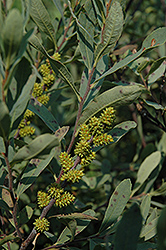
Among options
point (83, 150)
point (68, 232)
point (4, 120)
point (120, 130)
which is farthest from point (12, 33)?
point (68, 232)

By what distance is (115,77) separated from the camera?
1.40 meters

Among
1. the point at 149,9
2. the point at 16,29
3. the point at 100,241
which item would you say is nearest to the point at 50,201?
the point at 100,241

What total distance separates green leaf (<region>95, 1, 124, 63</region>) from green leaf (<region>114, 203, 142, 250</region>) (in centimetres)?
51

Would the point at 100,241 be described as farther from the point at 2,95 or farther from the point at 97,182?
the point at 2,95

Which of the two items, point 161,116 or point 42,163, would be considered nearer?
point 42,163

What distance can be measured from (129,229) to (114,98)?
1.23 feet

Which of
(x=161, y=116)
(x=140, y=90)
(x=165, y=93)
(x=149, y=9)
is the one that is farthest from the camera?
(x=149, y=9)

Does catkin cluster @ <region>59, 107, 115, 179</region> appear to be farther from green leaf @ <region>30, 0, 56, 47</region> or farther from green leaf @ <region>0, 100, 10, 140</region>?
green leaf @ <region>30, 0, 56, 47</region>

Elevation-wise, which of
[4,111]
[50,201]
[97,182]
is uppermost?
[4,111]

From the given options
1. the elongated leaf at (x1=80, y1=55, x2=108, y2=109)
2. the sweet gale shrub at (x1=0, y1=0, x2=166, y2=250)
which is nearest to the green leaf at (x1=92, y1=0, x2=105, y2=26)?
the sweet gale shrub at (x1=0, y1=0, x2=166, y2=250)

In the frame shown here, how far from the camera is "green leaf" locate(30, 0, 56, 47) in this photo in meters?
0.98

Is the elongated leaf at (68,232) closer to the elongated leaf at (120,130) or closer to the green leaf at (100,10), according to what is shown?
the elongated leaf at (120,130)

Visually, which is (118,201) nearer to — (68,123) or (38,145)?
(38,145)

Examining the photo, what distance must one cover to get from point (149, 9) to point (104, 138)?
205 cm
